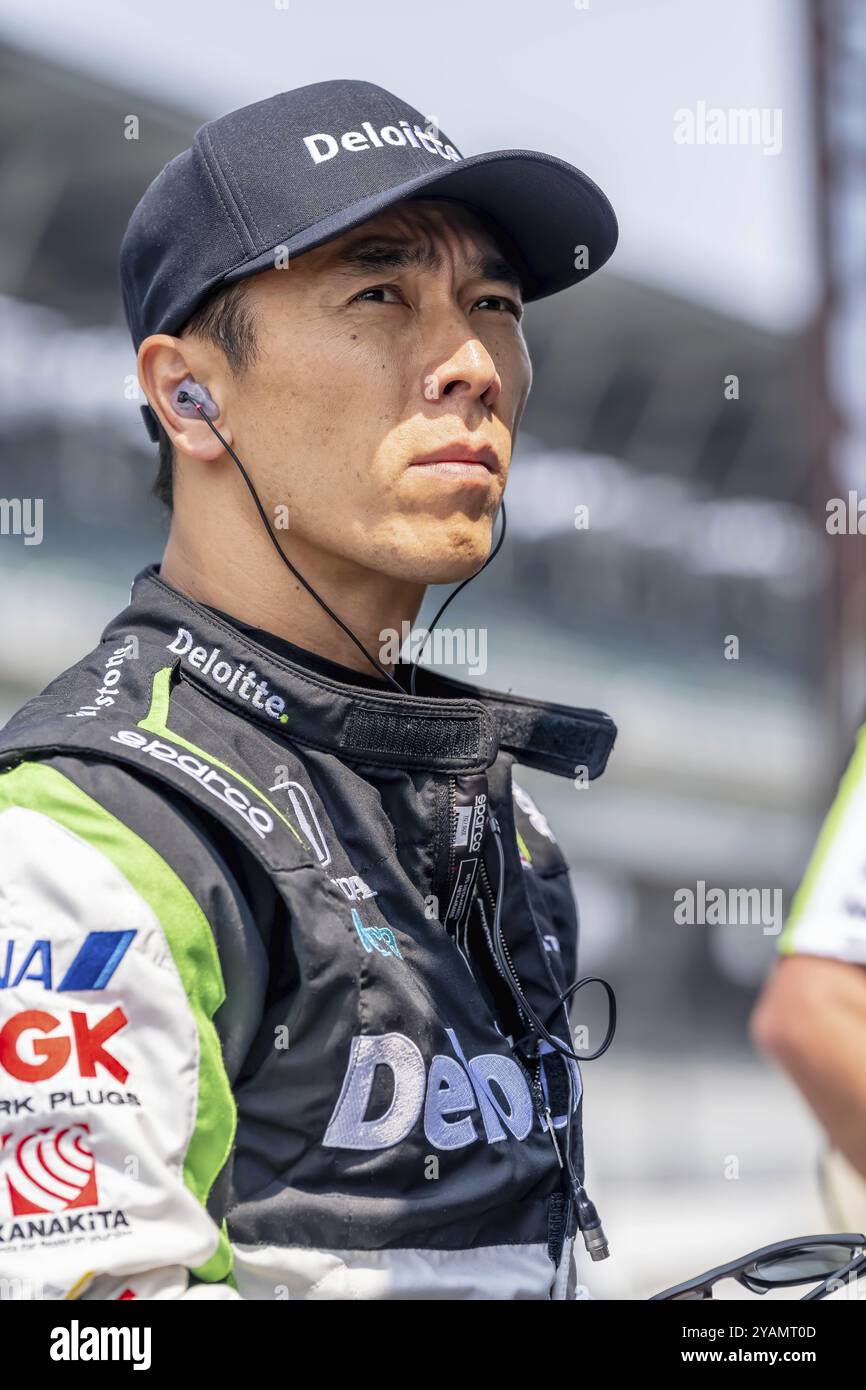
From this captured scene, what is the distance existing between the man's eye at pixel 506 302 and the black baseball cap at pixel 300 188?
112 mm

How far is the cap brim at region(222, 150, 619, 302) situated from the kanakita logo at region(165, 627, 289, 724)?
0.52 m

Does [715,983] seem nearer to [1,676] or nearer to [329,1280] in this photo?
[1,676]

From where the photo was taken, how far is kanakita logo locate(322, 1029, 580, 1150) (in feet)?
5.86

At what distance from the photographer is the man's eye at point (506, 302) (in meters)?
2.22

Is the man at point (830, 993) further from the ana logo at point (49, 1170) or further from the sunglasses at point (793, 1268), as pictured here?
the ana logo at point (49, 1170)

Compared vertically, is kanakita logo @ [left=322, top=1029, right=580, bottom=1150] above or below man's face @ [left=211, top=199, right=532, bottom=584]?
below

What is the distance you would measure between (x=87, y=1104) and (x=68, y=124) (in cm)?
1579

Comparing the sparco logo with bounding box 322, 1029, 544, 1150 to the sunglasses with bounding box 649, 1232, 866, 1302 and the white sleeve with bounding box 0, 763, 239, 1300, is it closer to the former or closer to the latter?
the white sleeve with bounding box 0, 763, 239, 1300

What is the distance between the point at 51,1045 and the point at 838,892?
33.3 inches

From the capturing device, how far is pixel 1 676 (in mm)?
14742

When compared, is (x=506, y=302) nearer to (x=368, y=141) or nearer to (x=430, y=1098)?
(x=368, y=141)
